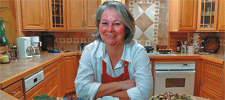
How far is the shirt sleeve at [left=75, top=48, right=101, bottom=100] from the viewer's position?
1.10 meters

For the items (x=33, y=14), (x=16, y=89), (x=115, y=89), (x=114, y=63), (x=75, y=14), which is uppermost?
(x=75, y=14)

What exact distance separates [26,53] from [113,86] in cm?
185

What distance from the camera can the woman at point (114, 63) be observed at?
1078mm

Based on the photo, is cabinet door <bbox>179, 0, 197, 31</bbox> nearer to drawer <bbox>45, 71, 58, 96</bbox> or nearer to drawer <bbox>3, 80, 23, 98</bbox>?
drawer <bbox>45, 71, 58, 96</bbox>

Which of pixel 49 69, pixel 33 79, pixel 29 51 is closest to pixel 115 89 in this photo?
pixel 33 79

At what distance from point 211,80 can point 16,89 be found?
289 cm

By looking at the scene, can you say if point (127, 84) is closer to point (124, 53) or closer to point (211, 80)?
point (124, 53)

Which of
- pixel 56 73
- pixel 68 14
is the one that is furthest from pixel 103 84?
pixel 68 14

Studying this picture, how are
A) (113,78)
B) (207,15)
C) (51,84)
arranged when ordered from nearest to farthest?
(113,78) < (51,84) < (207,15)

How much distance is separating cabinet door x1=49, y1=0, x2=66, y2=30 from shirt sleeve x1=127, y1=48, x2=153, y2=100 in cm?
246

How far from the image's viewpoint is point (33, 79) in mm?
1730

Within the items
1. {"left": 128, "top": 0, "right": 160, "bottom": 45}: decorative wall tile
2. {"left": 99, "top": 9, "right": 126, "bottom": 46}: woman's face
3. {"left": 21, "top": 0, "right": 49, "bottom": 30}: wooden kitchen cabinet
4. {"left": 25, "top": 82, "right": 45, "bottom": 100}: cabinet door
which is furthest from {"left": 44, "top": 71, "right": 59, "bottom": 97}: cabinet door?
{"left": 128, "top": 0, "right": 160, "bottom": 45}: decorative wall tile

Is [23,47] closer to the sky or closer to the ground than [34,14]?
closer to the ground

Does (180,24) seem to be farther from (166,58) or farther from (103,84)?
(103,84)
